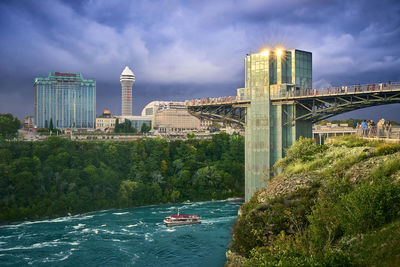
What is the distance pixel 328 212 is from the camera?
772 inches

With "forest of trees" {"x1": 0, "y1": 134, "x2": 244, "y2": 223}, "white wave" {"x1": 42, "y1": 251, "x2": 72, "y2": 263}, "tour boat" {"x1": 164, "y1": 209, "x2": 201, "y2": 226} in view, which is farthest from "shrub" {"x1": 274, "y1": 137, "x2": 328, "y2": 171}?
"forest of trees" {"x1": 0, "y1": 134, "x2": 244, "y2": 223}

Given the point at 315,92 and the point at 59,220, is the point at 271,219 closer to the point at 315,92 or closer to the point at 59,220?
the point at 315,92

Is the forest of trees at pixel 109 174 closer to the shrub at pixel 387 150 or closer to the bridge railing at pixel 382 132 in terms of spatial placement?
the bridge railing at pixel 382 132

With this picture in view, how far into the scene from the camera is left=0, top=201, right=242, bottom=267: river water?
42.7 meters

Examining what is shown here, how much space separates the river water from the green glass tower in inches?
390

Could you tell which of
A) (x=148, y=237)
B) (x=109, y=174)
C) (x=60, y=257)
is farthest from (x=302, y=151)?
(x=109, y=174)

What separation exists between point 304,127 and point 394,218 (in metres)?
31.2

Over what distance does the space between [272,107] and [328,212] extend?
2917cm

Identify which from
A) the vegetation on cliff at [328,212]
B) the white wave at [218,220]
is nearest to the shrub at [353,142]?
the vegetation on cliff at [328,212]

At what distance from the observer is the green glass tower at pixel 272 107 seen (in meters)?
46.9

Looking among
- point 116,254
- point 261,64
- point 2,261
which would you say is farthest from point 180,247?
point 261,64

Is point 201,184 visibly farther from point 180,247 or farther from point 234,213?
point 180,247

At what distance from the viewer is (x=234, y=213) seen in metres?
66.9

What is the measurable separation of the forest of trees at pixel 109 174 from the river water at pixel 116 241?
19.1 feet
